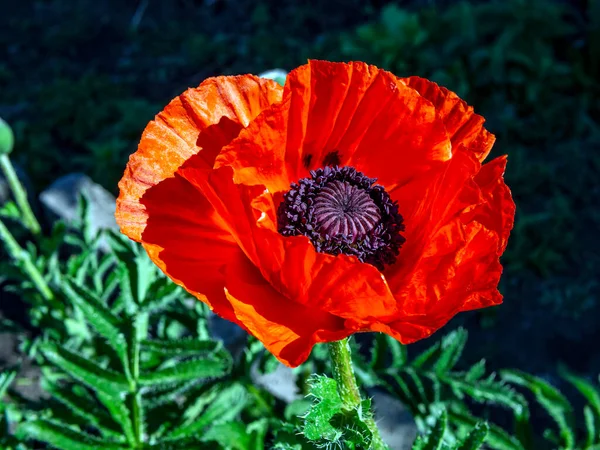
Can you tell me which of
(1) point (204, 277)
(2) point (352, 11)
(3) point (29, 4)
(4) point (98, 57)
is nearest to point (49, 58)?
(4) point (98, 57)

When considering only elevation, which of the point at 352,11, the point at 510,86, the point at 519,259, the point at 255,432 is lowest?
the point at 255,432

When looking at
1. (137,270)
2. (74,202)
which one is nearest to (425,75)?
(74,202)

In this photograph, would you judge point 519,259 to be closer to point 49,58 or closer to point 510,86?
point 510,86

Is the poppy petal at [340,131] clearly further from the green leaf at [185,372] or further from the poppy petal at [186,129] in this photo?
the green leaf at [185,372]

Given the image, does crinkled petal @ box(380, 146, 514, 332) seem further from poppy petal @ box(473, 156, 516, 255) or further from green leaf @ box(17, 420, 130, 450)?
green leaf @ box(17, 420, 130, 450)

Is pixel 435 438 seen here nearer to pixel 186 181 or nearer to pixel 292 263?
pixel 292 263

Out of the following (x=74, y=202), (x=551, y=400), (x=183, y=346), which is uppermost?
(x=74, y=202)

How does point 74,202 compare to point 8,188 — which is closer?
point 74,202
